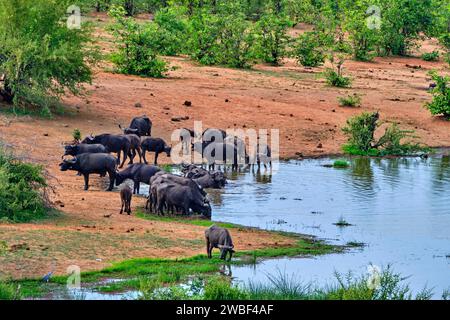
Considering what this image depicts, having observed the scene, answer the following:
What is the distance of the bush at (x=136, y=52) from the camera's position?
118 ft

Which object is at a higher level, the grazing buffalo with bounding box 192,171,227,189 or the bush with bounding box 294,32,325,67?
the bush with bounding box 294,32,325,67

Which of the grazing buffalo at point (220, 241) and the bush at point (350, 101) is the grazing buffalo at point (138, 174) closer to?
the grazing buffalo at point (220, 241)

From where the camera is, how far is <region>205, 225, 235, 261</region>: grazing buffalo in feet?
51.4

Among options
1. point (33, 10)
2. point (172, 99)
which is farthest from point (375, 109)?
point (33, 10)

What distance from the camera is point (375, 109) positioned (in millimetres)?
34469

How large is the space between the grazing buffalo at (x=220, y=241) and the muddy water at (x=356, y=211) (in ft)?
1.11

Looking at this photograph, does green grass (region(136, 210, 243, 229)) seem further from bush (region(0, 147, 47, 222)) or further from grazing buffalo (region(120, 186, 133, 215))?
bush (region(0, 147, 47, 222))

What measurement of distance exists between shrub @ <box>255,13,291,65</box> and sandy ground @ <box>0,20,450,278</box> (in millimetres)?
765

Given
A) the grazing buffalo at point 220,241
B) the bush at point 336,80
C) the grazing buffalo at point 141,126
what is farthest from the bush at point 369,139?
the grazing buffalo at point 220,241

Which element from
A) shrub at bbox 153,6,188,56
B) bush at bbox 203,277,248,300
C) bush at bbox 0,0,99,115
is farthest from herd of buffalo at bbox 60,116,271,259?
shrub at bbox 153,6,188,56

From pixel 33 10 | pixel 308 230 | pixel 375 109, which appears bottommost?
pixel 308 230

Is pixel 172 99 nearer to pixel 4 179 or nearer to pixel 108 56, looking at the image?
pixel 108 56

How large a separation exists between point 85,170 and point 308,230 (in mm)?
5075

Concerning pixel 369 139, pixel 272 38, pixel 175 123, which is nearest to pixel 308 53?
pixel 272 38
